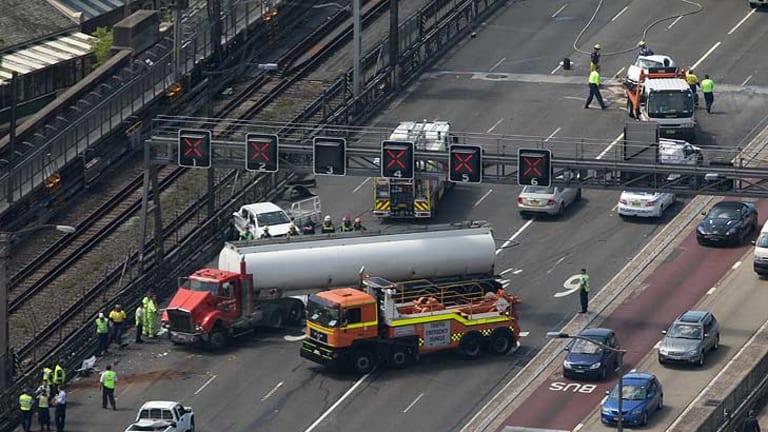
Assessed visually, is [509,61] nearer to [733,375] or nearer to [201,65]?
[201,65]

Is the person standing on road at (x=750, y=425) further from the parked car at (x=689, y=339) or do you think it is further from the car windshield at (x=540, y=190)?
the car windshield at (x=540, y=190)

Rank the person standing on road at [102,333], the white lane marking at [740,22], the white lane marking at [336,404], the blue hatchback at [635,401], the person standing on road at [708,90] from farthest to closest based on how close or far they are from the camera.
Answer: the white lane marking at [740,22] → the person standing on road at [708,90] → the person standing on road at [102,333] → the white lane marking at [336,404] → the blue hatchback at [635,401]

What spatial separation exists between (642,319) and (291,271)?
13.4 metres

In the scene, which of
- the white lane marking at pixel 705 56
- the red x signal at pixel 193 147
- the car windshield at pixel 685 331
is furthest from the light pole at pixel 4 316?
the white lane marking at pixel 705 56

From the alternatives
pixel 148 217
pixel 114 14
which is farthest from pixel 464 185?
pixel 114 14

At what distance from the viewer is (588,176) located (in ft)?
278

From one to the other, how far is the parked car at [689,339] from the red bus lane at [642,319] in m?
1.45

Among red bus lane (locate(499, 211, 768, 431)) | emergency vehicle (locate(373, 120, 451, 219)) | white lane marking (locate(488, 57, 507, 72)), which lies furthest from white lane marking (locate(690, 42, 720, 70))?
emergency vehicle (locate(373, 120, 451, 219))

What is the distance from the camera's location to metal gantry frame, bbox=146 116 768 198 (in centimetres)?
8006

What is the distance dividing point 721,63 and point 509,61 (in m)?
10.8

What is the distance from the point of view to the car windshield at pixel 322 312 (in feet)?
248

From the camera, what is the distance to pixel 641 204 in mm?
88750

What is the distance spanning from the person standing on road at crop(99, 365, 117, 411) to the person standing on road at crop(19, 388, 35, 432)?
253cm

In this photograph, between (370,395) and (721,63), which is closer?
(370,395)
